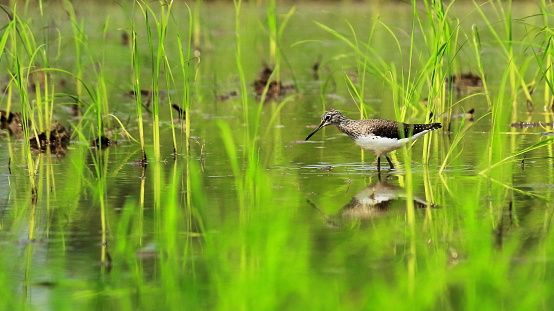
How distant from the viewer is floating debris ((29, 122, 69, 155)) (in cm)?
867

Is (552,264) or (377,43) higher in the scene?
(377,43)

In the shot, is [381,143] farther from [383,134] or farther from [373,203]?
[373,203]

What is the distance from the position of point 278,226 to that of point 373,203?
92 cm

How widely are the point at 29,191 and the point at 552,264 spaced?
12.3 feet

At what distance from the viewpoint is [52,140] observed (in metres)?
8.84

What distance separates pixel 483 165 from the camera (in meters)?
7.33

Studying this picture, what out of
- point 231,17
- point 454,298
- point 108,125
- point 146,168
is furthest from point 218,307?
point 231,17

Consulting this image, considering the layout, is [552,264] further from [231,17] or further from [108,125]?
[231,17]

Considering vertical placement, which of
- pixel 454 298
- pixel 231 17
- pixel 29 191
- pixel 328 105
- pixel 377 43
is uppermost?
pixel 231 17

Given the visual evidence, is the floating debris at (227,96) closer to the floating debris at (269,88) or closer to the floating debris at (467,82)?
the floating debris at (269,88)

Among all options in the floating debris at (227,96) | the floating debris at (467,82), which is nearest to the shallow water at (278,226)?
the floating debris at (227,96)

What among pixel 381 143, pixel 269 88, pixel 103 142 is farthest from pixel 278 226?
pixel 269 88

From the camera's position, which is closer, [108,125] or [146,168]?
[146,168]

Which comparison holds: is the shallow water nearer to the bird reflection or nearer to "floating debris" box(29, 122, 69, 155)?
the bird reflection
